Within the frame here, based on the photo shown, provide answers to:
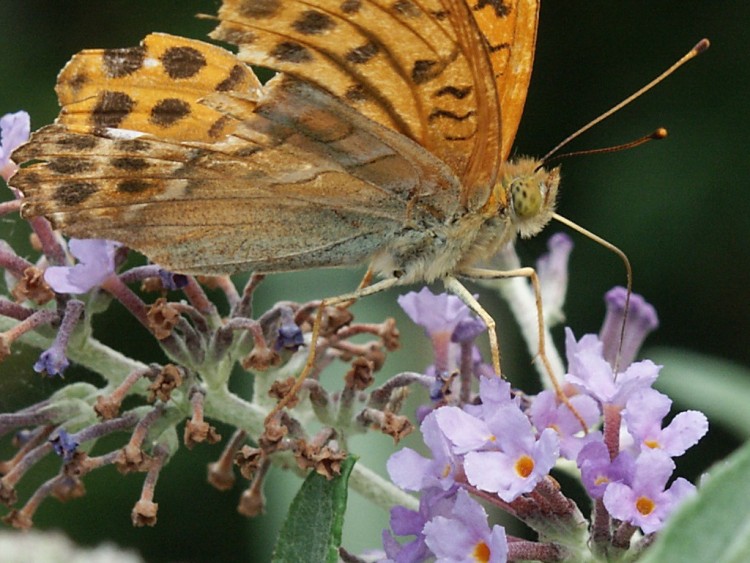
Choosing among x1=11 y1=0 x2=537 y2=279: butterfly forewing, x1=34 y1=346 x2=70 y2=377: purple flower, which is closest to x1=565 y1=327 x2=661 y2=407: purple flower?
x1=11 y1=0 x2=537 y2=279: butterfly forewing

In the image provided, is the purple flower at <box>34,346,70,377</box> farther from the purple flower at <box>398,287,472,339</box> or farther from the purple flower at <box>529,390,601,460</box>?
the purple flower at <box>529,390,601,460</box>

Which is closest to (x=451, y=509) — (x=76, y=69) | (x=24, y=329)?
(x=24, y=329)

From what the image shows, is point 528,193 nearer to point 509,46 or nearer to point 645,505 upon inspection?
point 509,46

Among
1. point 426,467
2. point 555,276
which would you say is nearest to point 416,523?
point 426,467

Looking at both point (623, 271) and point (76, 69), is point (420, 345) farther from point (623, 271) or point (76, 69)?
point (76, 69)

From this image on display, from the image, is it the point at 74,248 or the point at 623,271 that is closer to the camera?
the point at 74,248
